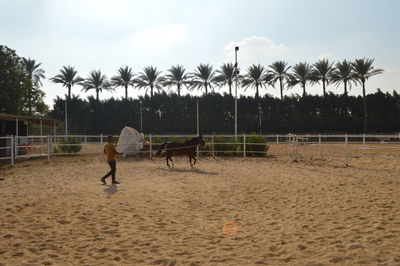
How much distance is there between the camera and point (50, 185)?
825 cm

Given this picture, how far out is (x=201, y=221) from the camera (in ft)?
17.2

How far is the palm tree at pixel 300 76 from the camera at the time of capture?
158 feet

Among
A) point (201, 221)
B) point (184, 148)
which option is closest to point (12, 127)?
point (184, 148)

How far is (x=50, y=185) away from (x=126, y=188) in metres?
2.22

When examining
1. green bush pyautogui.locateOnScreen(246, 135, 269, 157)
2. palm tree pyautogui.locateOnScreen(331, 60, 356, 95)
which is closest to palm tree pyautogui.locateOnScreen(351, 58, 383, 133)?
palm tree pyautogui.locateOnScreen(331, 60, 356, 95)

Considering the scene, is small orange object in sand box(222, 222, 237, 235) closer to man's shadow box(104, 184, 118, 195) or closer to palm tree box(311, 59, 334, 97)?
man's shadow box(104, 184, 118, 195)

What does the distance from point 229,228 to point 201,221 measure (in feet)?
1.99

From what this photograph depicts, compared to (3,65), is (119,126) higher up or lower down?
lower down

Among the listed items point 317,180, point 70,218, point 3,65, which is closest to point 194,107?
point 3,65

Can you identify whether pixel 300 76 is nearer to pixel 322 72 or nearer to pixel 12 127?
pixel 322 72

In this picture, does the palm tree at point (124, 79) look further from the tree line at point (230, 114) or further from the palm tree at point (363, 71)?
the palm tree at point (363, 71)

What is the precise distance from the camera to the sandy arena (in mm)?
3727

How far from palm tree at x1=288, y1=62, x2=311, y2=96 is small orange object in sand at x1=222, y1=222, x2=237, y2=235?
1847 inches

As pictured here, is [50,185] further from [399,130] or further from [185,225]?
[399,130]
